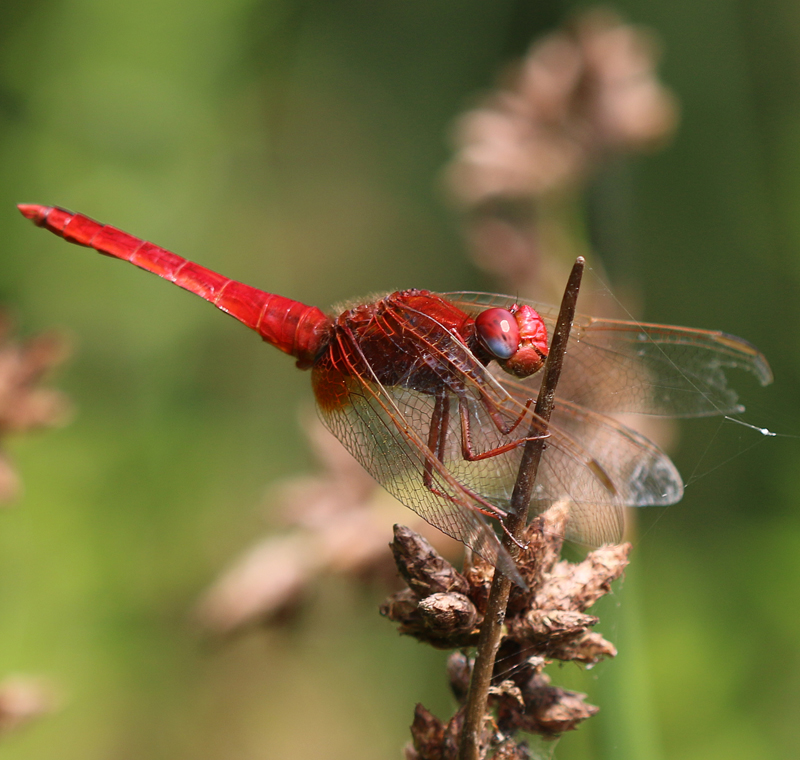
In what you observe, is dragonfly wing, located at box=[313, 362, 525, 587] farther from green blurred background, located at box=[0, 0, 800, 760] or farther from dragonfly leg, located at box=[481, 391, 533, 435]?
green blurred background, located at box=[0, 0, 800, 760]

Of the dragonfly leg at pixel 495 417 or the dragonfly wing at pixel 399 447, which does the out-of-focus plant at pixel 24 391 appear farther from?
the dragonfly leg at pixel 495 417

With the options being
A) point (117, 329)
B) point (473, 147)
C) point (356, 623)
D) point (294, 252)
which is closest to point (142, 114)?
point (117, 329)

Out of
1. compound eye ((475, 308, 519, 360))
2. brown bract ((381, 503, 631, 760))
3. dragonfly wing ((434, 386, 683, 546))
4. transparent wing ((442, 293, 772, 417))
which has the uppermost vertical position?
transparent wing ((442, 293, 772, 417))

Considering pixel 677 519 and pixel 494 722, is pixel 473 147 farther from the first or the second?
pixel 494 722

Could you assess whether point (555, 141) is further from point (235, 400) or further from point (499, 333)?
point (235, 400)

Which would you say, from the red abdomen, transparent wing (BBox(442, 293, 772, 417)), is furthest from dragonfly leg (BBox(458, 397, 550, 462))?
the red abdomen
